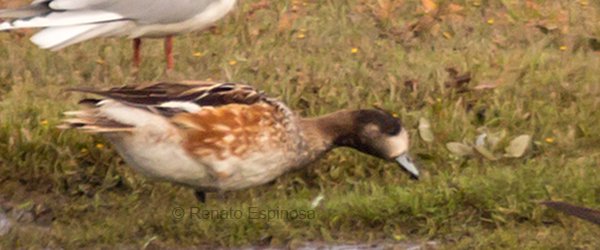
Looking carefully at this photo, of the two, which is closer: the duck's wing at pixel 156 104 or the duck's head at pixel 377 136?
the duck's wing at pixel 156 104

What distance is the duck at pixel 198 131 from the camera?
21.0 ft

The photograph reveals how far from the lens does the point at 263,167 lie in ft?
21.5

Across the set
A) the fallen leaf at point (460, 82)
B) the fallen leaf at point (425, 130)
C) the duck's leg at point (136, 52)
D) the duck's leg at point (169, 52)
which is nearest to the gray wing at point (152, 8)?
the duck's leg at point (169, 52)

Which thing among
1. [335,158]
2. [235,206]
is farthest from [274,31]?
[235,206]

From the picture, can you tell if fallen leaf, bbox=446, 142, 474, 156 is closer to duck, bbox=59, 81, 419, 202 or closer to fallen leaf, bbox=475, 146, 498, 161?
fallen leaf, bbox=475, 146, 498, 161

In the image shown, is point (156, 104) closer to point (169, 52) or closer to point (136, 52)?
point (169, 52)

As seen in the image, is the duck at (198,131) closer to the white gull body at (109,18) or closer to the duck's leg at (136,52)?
the white gull body at (109,18)

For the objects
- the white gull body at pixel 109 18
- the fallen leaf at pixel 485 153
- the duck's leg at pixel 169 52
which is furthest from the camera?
the duck's leg at pixel 169 52

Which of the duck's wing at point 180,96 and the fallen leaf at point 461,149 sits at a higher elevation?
the duck's wing at point 180,96

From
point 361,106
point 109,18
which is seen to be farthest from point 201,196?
point 109,18

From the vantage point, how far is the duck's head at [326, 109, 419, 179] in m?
6.90

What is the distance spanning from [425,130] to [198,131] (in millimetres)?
1442

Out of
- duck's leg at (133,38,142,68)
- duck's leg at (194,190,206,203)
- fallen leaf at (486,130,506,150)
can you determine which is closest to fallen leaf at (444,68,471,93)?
fallen leaf at (486,130,506,150)

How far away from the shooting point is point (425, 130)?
7.45 meters
